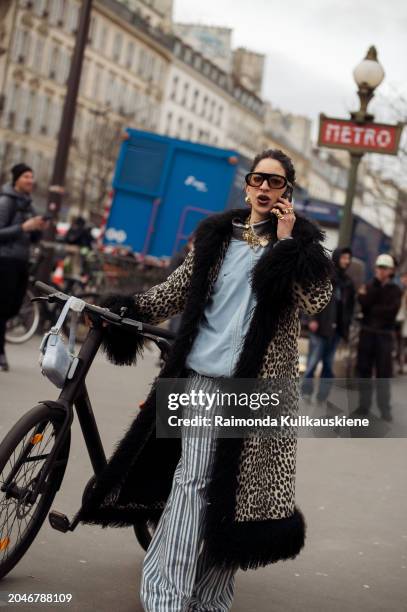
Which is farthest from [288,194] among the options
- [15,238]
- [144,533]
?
[15,238]

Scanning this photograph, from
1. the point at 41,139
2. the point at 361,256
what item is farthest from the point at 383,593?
the point at 41,139

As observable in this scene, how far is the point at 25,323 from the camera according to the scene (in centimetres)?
1443

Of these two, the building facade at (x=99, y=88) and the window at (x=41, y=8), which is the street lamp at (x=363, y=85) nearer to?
the building facade at (x=99, y=88)

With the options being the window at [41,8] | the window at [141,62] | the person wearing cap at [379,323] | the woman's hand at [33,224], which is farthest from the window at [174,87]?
the woman's hand at [33,224]

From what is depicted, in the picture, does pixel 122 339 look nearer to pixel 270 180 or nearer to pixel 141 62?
pixel 270 180

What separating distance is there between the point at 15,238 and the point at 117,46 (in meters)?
68.5

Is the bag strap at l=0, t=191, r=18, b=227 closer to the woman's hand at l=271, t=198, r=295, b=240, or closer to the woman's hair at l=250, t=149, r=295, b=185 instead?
the woman's hair at l=250, t=149, r=295, b=185

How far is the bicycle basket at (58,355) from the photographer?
14.5ft

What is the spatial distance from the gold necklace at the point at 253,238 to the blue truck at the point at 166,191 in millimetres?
14265

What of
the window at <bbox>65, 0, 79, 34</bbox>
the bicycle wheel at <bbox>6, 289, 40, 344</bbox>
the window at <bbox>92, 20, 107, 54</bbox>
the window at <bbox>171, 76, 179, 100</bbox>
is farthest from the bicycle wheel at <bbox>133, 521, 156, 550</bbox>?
the window at <bbox>171, 76, 179, 100</bbox>

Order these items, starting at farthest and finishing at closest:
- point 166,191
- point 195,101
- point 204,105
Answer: point 204,105, point 195,101, point 166,191

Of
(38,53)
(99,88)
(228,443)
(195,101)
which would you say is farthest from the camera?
(195,101)

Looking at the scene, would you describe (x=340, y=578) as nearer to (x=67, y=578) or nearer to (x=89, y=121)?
(x=67, y=578)

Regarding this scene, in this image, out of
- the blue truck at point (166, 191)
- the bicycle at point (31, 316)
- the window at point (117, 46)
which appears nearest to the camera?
the bicycle at point (31, 316)
